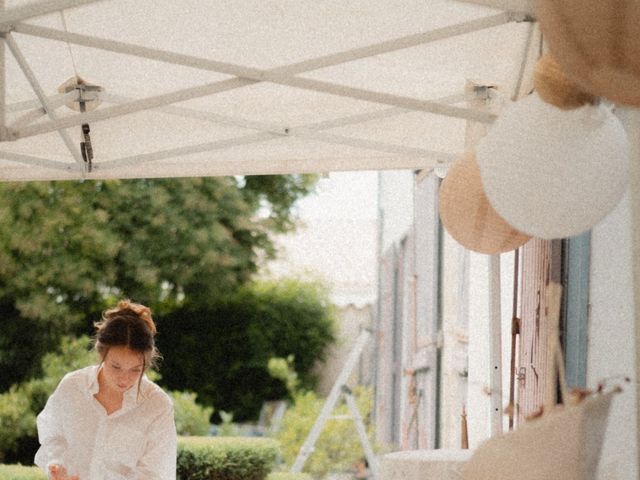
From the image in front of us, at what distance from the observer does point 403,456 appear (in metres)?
2.83

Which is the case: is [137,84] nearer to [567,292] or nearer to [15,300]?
[567,292]

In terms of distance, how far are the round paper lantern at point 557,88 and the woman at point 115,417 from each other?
7.01ft

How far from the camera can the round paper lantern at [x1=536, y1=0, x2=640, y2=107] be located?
1.58 metres

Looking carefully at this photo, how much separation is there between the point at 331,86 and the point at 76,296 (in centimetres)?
920

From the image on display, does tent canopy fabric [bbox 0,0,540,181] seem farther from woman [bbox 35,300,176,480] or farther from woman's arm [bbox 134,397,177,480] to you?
woman's arm [bbox 134,397,177,480]

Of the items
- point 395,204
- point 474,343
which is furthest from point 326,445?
point 474,343

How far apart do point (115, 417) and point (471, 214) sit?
1.64m

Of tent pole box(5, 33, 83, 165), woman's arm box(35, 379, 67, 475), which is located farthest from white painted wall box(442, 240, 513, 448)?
tent pole box(5, 33, 83, 165)

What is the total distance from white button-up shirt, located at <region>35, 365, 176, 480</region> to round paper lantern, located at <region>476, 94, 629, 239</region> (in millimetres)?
2129

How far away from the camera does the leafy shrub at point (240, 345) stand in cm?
1275

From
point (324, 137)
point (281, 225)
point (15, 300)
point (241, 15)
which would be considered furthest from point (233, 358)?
point (241, 15)

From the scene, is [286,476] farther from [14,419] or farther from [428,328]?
[14,419]

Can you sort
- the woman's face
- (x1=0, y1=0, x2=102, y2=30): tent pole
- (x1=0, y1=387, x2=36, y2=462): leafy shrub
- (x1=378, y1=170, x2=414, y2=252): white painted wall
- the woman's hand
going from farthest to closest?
(x1=378, y1=170, x2=414, y2=252): white painted wall
(x1=0, y1=387, x2=36, y2=462): leafy shrub
the woman's face
the woman's hand
(x1=0, y1=0, x2=102, y2=30): tent pole

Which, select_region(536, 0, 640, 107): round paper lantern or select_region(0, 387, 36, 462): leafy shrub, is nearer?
select_region(536, 0, 640, 107): round paper lantern
